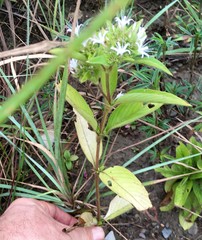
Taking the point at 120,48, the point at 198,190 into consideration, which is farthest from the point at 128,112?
the point at 198,190

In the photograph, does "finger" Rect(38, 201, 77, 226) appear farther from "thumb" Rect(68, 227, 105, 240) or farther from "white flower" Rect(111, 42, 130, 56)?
"white flower" Rect(111, 42, 130, 56)

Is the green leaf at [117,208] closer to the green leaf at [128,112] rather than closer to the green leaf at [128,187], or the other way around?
the green leaf at [128,187]

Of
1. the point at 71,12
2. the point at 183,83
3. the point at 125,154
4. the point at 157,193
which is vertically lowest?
the point at 157,193

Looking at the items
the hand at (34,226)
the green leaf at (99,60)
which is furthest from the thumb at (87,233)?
the green leaf at (99,60)

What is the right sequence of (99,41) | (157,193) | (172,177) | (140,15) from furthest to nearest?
(140,15) < (157,193) < (172,177) < (99,41)

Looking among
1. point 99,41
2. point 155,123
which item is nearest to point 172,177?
point 155,123

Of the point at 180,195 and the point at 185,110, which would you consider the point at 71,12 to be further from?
the point at 180,195
